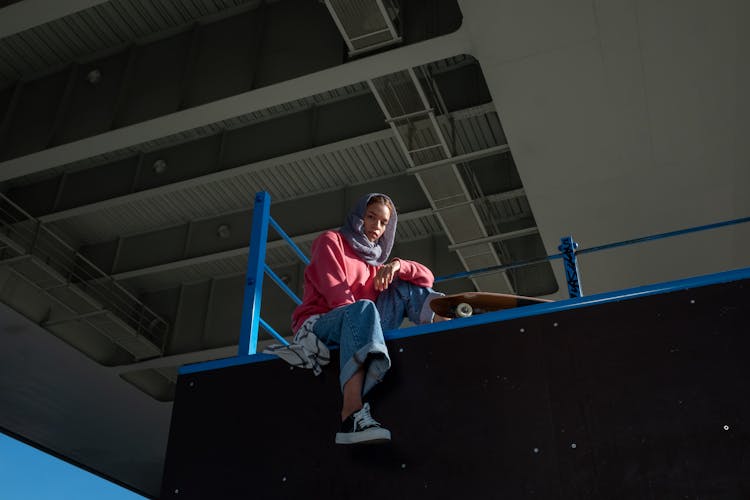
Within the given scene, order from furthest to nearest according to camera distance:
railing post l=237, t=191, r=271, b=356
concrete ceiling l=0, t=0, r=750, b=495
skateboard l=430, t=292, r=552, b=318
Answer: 1. concrete ceiling l=0, t=0, r=750, b=495
2. railing post l=237, t=191, r=271, b=356
3. skateboard l=430, t=292, r=552, b=318

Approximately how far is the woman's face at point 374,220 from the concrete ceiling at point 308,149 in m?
3.24

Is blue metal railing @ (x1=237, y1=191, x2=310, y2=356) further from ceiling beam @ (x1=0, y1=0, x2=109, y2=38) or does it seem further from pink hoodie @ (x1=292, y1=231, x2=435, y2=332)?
ceiling beam @ (x1=0, y1=0, x2=109, y2=38)

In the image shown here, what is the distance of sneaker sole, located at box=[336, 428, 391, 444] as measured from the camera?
323 centimetres

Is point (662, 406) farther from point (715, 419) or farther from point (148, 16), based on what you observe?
point (148, 16)

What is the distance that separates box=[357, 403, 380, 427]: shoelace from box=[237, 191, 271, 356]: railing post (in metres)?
0.96

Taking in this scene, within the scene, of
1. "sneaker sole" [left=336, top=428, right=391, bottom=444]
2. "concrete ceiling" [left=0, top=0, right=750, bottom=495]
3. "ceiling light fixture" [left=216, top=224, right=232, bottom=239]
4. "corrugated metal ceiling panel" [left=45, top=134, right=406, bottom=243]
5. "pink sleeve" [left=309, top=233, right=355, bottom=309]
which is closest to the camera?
"sneaker sole" [left=336, top=428, right=391, bottom=444]

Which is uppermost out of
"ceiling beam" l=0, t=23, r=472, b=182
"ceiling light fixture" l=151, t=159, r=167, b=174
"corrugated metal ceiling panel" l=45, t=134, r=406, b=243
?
"corrugated metal ceiling panel" l=45, t=134, r=406, b=243

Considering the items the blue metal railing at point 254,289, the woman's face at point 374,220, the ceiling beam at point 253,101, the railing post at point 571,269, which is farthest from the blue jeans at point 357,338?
the ceiling beam at point 253,101

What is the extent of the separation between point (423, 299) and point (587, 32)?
3903 mm

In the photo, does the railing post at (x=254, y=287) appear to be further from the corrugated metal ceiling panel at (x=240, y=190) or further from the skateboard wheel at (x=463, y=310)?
the corrugated metal ceiling panel at (x=240, y=190)

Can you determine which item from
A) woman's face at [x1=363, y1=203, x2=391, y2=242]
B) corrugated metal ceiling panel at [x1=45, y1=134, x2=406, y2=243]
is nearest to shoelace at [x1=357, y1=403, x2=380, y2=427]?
woman's face at [x1=363, y1=203, x2=391, y2=242]

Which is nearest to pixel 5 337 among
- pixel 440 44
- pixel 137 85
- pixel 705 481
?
pixel 137 85

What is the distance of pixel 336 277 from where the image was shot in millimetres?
3971

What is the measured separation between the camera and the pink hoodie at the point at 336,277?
394 centimetres
